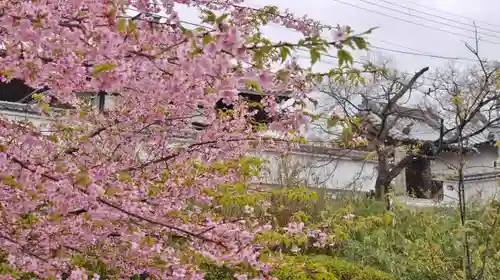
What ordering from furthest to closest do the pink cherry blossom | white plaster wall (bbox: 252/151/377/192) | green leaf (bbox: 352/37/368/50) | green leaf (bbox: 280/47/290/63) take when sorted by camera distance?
white plaster wall (bbox: 252/151/377/192)
the pink cherry blossom
green leaf (bbox: 280/47/290/63)
green leaf (bbox: 352/37/368/50)

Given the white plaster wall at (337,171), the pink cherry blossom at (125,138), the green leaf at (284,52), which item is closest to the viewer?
the green leaf at (284,52)

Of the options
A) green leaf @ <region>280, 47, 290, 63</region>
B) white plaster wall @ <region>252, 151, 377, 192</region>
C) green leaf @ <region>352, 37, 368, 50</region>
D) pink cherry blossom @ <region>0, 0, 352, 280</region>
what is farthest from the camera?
white plaster wall @ <region>252, 151, 377, 192</region>

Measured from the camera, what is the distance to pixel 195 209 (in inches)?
177

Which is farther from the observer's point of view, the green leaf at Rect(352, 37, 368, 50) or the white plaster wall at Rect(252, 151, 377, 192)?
the white plaster wall at Rect(252, 151, 377, 192)

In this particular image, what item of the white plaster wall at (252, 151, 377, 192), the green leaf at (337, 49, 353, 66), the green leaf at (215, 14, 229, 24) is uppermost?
the green leaf at (215, 14, 229, 24)

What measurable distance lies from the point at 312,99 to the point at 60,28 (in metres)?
1.55

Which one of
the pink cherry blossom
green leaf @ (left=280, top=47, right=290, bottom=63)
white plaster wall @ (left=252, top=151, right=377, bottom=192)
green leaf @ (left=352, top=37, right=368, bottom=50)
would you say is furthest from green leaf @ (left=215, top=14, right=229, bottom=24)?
white plaster wall @ (left=252, top=151, right=377, bottom=192)

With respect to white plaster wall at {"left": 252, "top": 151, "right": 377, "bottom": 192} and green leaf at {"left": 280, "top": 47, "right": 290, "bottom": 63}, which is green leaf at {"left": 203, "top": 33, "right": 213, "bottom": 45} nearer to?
green leaf at {"left": 280, "top": 47, "right": 290, "bottom": 63}

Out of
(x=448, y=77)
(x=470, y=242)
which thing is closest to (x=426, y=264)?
(x=470, y=242)

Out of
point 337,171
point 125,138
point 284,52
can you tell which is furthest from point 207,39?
point 337,171

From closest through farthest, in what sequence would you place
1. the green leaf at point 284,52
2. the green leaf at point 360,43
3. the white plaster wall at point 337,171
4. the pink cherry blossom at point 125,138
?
the green leaf at point 360,43 < the green leaf at point 284,52 < the pink cherry blossom at point 125,138 < the white plaster wall at point 337,171

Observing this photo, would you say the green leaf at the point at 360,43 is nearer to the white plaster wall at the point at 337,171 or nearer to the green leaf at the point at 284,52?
the green leaf at the point at 284,52

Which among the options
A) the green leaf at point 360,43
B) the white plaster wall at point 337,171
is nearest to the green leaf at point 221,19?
the green leaf at point 360,43

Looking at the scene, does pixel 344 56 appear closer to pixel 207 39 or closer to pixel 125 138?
pixel 207 39
